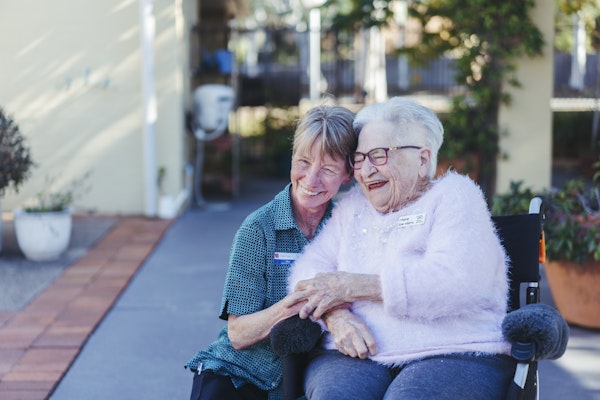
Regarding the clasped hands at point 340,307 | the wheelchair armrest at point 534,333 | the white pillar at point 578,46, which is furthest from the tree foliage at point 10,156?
the white pillar at point 578,46

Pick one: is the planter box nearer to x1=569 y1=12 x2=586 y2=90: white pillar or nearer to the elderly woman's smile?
the elderly woman's smile

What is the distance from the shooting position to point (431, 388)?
2.39 meters

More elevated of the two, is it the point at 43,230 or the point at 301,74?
the point at 301,74

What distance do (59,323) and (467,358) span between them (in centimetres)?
287

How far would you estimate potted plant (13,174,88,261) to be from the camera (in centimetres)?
609

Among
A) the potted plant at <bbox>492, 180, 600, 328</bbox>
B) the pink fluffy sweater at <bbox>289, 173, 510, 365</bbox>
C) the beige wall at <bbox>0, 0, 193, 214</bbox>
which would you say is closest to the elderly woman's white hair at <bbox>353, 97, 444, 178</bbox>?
the pink fluffy sweater at <bbox>289, 173, 510, 365</bbox>

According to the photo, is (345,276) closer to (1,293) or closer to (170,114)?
(1,293)

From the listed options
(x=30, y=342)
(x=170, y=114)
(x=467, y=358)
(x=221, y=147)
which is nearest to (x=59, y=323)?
(x=30, y=342)

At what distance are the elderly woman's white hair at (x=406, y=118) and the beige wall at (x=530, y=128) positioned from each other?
14.6 feet

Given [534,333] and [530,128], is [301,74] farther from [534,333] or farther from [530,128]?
[534,333]

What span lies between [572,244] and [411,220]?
83.0 inches

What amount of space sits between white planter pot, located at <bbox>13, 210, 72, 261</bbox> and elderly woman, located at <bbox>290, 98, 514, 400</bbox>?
3.74 metres

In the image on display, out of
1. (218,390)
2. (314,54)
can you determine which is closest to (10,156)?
(218,390)

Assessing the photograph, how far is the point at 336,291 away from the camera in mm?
2604
